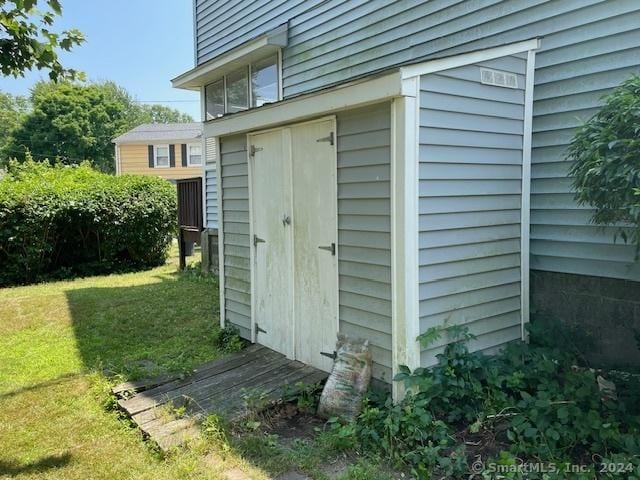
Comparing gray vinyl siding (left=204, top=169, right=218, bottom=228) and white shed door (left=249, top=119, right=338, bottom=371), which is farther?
gray vinyl siding (left=204, top=169, right=218, bottom=228)

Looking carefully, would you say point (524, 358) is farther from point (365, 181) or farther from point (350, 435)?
point (365, 181)

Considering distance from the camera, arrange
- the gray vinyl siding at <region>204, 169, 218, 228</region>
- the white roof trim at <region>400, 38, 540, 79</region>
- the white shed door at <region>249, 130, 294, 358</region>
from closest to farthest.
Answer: the white roof trim at <region>400, 38, 540, 79</region>, the white shed door at <region>249, 130, 294, 358</region>, the gray vinyl siding at <region>204, 169, 218, 228</region>

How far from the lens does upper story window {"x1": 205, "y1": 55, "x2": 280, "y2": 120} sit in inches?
294

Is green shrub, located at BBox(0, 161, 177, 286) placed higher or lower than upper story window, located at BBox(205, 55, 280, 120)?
lower

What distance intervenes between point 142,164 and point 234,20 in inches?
777

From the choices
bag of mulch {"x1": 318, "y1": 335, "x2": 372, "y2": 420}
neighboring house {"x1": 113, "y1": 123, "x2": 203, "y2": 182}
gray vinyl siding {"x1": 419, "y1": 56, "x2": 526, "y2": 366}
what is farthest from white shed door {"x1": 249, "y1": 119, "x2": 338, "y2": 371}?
neighboring house {"x1": 113, "y1": 123, "x2": 203, "y2": 182}

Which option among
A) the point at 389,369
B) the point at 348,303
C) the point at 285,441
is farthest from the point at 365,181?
the point at 285,441

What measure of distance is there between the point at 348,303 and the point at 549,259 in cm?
167

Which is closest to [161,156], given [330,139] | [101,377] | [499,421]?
[101,377]

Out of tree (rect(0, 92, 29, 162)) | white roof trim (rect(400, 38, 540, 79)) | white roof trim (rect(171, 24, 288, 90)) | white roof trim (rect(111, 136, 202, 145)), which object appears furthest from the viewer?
tree (rect(0, 92, 29, 162))

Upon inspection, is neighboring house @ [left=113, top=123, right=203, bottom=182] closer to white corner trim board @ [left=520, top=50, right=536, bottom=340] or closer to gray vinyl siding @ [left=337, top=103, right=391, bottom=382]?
gray vinyl siding @ [left=337, top=103, right=391, bottom=382]

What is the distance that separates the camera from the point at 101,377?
4.32m

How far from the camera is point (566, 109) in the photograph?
3766 mm

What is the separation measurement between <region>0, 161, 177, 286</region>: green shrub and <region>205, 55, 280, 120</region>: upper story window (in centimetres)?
257
